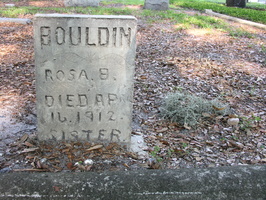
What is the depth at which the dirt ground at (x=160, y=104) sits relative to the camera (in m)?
2.97

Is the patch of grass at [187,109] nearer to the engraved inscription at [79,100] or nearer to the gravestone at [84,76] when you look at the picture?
the gravestone at [84,76]

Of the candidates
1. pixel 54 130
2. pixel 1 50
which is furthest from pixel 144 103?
pixel 1 50

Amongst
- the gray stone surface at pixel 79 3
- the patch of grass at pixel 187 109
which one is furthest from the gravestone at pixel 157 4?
the patch of grass at pixel 187 109

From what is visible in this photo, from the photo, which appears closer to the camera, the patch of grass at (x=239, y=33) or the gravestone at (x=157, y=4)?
the patch of grass at (x=239, y=33)

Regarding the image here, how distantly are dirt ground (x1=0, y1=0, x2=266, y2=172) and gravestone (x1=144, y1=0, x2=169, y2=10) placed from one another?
4.85 metres

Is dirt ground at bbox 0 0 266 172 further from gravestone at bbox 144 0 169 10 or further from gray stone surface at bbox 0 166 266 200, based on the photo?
gravestone at bbox 144 0 169 10

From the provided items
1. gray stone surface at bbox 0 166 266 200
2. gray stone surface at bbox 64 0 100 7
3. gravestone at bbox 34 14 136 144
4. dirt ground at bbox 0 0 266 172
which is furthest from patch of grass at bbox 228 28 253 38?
gray stone surface at bbox 0 166 266 200

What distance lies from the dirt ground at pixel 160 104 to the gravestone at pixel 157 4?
4.85m

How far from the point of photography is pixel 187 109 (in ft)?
12.3

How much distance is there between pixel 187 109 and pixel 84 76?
1.57 m

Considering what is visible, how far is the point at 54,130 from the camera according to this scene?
9.90 feet

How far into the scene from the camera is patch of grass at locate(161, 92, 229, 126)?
3.74 m

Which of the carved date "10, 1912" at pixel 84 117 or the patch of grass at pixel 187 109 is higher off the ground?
the carved date "10, 1912" at pixel 84 117

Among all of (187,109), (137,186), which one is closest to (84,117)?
(137,186)
